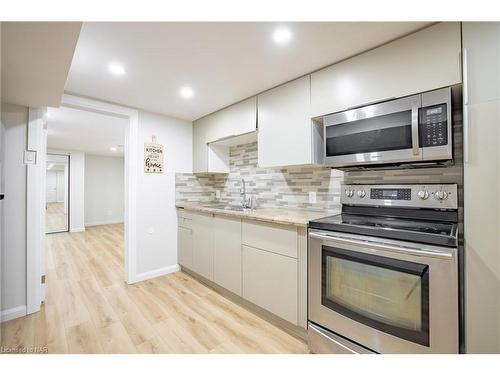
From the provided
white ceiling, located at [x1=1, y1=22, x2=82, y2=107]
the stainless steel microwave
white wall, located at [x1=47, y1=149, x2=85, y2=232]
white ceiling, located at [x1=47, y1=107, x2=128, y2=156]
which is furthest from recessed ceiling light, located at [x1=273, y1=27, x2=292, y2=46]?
white wall, located at [x1=47, y1=149, x2=85, y2=232]

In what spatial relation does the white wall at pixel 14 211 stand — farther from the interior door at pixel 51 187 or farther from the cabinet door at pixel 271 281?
the interior door at pixel 51 187

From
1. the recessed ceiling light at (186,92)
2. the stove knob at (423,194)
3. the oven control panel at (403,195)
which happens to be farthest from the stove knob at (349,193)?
the recessed ceiling light at (186,92)

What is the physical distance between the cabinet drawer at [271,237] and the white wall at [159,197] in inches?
55.0

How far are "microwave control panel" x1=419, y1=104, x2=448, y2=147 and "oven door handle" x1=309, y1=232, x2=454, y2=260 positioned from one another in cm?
63

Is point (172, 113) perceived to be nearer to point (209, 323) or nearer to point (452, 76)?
point (209, 323)

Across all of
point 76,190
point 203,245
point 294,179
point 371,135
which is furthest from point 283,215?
point 76,190

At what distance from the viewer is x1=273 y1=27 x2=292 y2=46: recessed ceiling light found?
139 centimetres

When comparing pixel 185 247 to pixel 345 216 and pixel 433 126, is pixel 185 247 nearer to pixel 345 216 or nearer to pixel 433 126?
pixel 345 216

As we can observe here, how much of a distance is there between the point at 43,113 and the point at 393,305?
3.15 m

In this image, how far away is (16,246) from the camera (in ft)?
6.55

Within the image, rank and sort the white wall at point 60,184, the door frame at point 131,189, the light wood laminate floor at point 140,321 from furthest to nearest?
the white wall at point 60,184 < the door frame at point 131,189 < the light wood laminate floor at point 140,321

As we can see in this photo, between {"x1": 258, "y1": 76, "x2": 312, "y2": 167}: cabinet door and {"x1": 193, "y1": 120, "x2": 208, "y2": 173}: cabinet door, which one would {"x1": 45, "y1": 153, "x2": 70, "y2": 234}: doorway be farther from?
{"x1": 258, "y1": 76, "x2": 312, "y2": 167}: cabinet door

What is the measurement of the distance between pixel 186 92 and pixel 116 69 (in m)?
0.64

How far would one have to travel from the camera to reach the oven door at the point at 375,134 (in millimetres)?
1406
